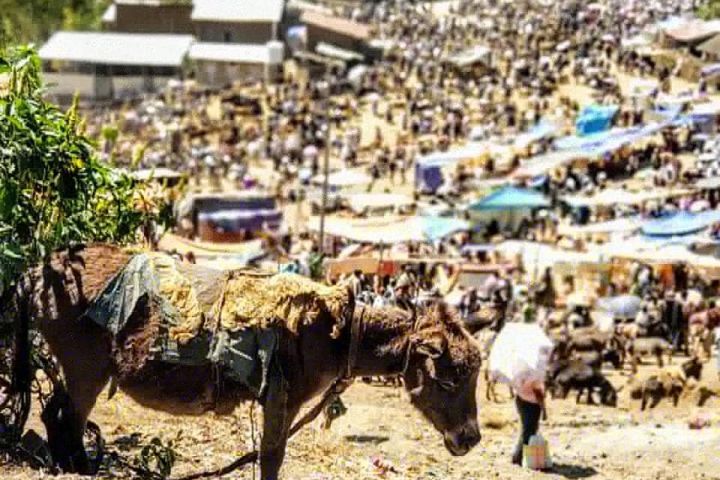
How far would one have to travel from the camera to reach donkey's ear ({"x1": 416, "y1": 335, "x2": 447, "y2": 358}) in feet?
24.5

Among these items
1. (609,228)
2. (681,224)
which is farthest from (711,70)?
(681,224)

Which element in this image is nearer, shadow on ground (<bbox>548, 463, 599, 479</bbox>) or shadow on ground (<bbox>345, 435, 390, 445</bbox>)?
shadow on ground (<bbox>548, 463, 599, 479</bbox>)

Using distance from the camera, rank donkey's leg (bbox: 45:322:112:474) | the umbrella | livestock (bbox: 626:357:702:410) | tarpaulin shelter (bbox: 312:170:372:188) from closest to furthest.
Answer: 1. donkey's leg (bbox: 45:322:112:474)
2. livestock (bbox: 626:357:702:410)
3. the umbrella
4. tarpaulin shelter (bbox: 312:170:372:188)

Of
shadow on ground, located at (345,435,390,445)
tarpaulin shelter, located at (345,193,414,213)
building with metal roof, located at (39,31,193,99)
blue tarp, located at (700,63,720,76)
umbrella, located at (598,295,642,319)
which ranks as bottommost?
umbrella, located at (598,295,642,319)

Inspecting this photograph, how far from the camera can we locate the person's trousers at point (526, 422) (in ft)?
37.9

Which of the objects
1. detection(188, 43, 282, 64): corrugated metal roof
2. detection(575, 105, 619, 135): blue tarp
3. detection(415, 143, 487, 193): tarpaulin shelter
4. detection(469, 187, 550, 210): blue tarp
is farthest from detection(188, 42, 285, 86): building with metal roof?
detection(469, 187, 550, 210): blue tarp

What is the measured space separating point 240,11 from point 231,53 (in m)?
3.29

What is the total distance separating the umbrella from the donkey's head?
52.1ft

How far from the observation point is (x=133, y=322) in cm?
760

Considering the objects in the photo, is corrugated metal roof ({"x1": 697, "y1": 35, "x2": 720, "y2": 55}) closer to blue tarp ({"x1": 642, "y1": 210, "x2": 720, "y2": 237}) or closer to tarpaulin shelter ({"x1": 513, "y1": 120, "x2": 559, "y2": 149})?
tarpaulin shelter ({"x1": 513, "y1": 120, "x2": 559, "y2": 149})

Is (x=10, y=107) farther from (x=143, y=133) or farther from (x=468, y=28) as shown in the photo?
(x=468, y=28)

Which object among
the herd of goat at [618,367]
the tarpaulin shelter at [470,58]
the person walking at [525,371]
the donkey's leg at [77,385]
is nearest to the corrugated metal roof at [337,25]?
the tarpaulin shelter at [470,58]

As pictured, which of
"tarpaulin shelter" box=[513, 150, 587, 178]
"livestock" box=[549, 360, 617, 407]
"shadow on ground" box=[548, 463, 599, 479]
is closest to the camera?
"shadow on ground" box=[548, 463, 599, 479]

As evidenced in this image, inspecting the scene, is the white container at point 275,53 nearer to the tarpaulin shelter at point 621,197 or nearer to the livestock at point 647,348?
the tarpaulin shelter at point 621,197
